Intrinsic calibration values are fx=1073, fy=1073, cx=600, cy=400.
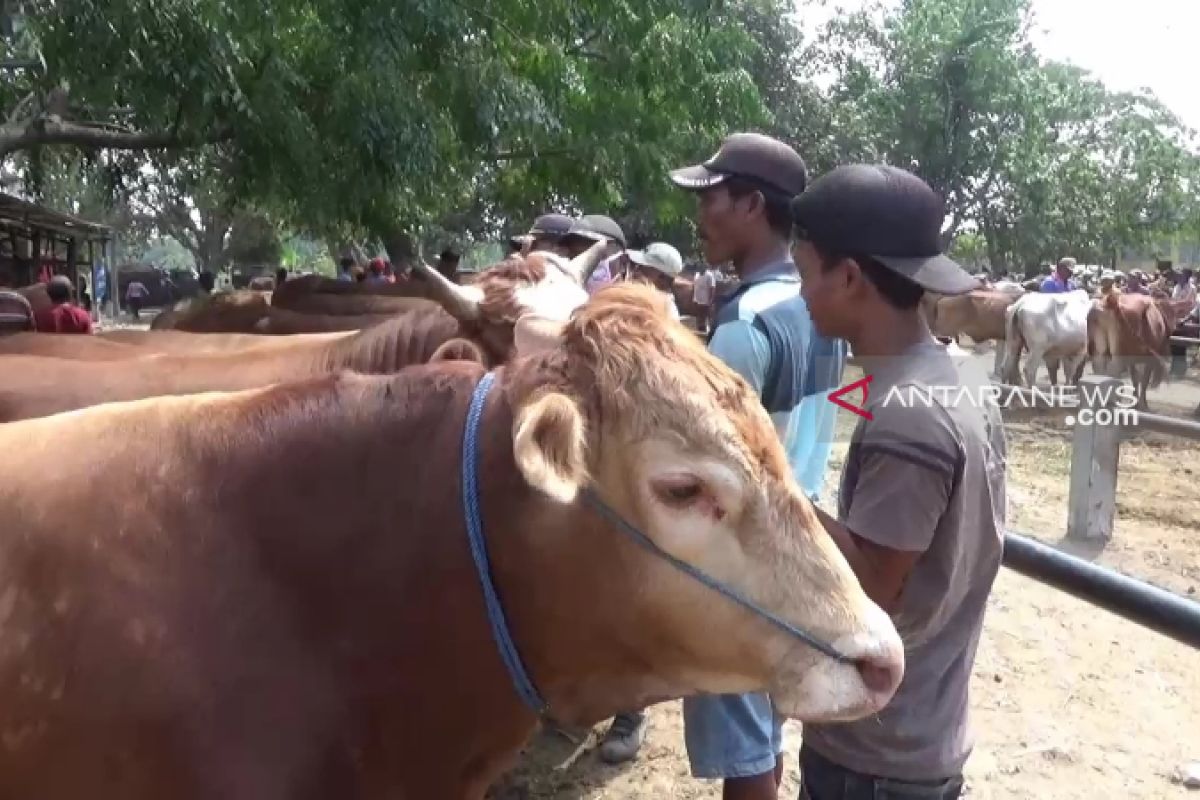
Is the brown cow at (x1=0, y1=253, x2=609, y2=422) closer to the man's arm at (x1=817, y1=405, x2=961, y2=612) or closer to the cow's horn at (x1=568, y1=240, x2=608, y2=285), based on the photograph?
the cow's horn at (x1=568, y1=240, x2=608, y2=285)

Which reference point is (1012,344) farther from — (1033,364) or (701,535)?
(701,535)

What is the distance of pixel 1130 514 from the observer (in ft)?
30.6

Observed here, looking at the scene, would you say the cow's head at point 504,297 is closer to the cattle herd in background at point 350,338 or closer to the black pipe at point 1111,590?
the cattle herd in background at point 350,338

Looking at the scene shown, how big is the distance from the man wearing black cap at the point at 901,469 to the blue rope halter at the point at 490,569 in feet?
0.98

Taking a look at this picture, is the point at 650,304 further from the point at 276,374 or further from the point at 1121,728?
the point at 1121,728

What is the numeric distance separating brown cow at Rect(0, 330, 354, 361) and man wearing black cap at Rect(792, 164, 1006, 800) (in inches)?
162

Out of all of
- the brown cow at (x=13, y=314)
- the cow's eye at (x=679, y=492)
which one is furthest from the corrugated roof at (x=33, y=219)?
the cow's eye at (x=679, y=492)

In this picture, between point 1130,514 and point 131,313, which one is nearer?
point 1130,514

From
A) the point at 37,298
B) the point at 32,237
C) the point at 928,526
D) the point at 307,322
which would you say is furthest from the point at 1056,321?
the point at 32,237

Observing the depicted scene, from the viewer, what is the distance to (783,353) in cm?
330

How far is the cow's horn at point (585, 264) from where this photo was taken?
226 inches

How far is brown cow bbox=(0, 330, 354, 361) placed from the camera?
20.9 feet

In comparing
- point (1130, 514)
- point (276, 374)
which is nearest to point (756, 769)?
point (276, 374)

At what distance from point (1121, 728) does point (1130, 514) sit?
190 inches
